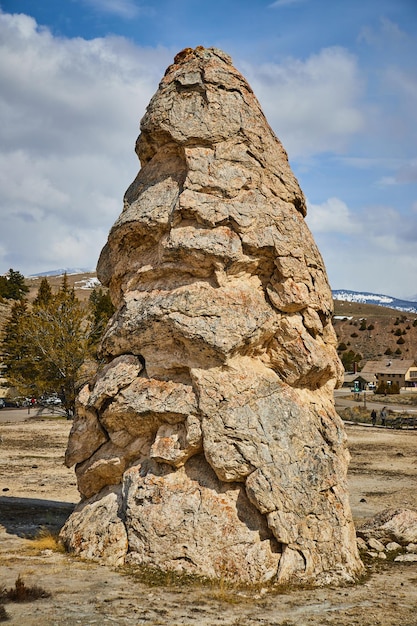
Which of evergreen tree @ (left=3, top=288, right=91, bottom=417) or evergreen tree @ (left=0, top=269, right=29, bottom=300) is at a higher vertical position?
evergreen tree @ (left=0, top=269, right=29, bottom=300)

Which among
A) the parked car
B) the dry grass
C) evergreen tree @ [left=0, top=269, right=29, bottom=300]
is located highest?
evergreen tree @ [left=0, top=269, right=29, bottom=300]

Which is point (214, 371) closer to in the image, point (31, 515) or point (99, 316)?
point (31, 515)

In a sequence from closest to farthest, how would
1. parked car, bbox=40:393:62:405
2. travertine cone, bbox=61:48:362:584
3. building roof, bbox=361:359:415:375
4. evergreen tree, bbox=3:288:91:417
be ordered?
travertine cone, bbox=61:48:362:584 → evergreen tree, bbox=3:288:91:417 → parked car, bbox=40:393:62:405 → building roof, bbox=361:359:415:375

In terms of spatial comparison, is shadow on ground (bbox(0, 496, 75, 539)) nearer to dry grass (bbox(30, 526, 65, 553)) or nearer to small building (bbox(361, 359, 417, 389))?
dry grass (bbox(30, 526, 65, 553))

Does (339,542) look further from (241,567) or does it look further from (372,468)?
(372,468)

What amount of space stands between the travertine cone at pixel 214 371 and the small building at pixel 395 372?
73965mm

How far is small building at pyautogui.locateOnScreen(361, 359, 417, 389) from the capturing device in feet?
274

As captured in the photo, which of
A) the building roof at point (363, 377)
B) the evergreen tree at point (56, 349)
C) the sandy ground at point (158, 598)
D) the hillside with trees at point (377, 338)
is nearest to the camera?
the sandy ground at point (158, 598)

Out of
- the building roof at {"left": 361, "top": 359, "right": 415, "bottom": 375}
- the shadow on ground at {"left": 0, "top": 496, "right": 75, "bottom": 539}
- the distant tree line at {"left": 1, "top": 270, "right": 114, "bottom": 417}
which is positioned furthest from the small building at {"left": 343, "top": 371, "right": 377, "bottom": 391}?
the shadow on ground at {"left": 0, "top": 496, "right": 75, "bottom": 539}

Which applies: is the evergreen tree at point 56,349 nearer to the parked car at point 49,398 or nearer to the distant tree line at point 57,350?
the distant tree line at point 57,350

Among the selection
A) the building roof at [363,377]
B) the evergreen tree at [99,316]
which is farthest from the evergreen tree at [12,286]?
the building roof at [363,377]

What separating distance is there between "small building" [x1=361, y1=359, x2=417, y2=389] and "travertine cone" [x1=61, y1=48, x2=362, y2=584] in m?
74.0

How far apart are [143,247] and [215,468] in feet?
15.2

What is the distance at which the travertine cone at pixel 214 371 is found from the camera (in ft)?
35.1
